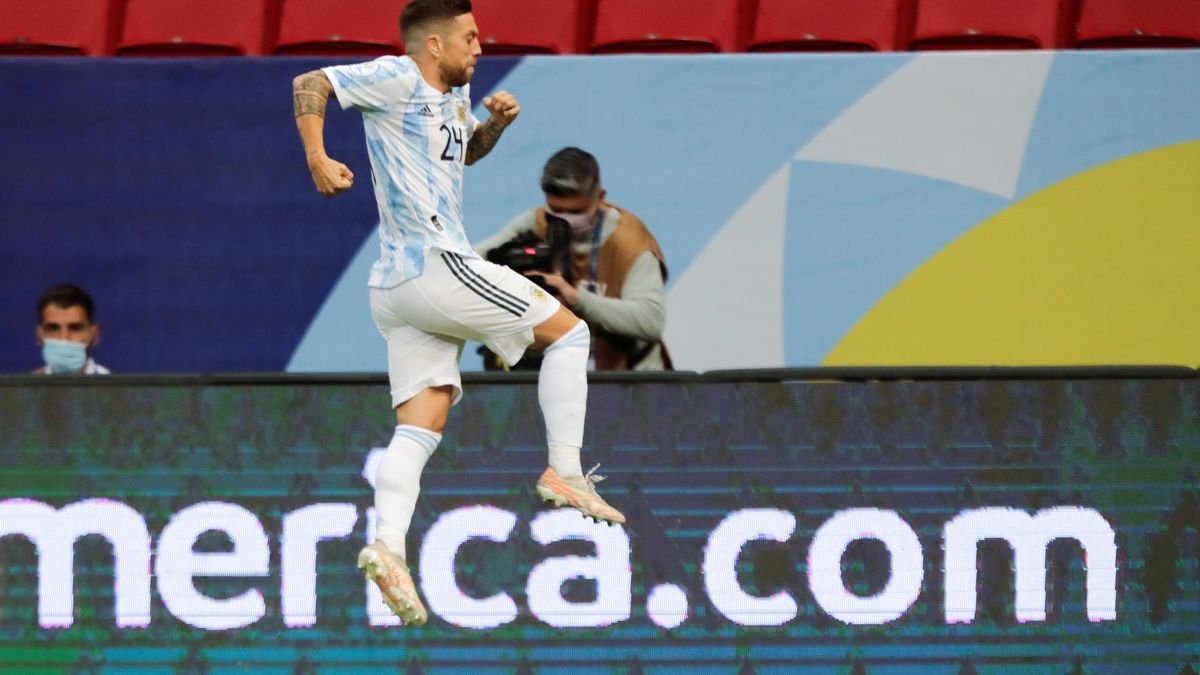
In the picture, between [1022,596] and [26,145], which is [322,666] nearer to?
[1022,596]

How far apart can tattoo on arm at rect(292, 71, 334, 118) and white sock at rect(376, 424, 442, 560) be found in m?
0.78

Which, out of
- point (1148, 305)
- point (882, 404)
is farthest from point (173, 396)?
point (1148, 305)

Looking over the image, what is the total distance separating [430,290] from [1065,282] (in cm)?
325

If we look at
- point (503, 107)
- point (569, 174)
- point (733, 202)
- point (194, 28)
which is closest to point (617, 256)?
point (569, 174)

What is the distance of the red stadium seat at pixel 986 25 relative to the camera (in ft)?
21.5

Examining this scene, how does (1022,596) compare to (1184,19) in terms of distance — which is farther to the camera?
(1184,19)

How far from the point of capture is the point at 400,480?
3836 mm

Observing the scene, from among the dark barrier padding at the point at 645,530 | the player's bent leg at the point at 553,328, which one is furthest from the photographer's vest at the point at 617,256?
the player's bent leg at the point at 553,328

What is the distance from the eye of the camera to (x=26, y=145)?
6.51 metres

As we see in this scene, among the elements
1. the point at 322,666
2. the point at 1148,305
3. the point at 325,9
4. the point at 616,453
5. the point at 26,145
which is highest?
the point at 325,9

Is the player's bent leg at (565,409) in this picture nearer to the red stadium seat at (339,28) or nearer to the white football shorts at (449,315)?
the white football shorts at (449,315)

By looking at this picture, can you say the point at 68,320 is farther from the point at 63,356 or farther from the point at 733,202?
the point at 733,202

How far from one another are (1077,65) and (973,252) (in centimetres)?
82

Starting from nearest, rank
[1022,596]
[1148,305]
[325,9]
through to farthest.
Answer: [1022,596], [1148,305], [325,9]
